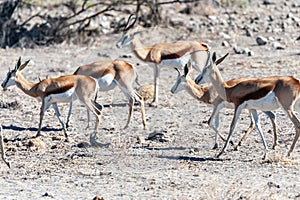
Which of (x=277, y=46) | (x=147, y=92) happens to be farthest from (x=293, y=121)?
(x=277, y=46)

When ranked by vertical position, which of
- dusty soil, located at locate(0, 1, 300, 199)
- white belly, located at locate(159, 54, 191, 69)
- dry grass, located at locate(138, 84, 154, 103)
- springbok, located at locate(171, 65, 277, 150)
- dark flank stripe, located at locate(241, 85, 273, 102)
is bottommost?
dusty soil, located at locate(0, 1, 300, 199)

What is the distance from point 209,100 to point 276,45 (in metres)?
9.05

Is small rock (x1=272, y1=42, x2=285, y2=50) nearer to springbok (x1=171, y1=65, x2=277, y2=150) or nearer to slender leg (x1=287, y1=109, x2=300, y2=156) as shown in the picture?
springbok (x1=171, y1=65, x2=277, y2=150)

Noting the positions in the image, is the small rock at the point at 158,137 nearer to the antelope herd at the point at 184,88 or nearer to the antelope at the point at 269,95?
the antelope herd at the point at 184,88

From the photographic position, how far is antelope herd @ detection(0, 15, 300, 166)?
35.2 feet

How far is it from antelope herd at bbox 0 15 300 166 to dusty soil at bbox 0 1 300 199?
0.97 feet

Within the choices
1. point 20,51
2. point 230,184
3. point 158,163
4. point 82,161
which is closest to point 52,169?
point 82,161

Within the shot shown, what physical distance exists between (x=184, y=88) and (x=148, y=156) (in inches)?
83.5

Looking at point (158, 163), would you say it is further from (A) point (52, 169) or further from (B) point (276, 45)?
(B) point (276, 45)

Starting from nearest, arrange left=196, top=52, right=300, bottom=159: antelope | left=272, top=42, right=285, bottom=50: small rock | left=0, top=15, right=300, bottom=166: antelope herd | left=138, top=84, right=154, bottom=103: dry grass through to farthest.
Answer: left=196, top=52, right=300, bottom=159: antelope, left=0, top=15, right=300, bottom=166: antelope herd, left=138, top=84, right=154, bottom=103: dry grass, left=272, top=42, right=285, bottom=50: small rock

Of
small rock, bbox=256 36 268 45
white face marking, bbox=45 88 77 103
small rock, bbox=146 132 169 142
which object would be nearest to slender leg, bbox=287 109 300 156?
small rock, bbox=146 132 169 142

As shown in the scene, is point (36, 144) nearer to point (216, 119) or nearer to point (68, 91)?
point (68, 91)

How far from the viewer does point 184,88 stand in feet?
42.4

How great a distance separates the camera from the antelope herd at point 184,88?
35.2ft
